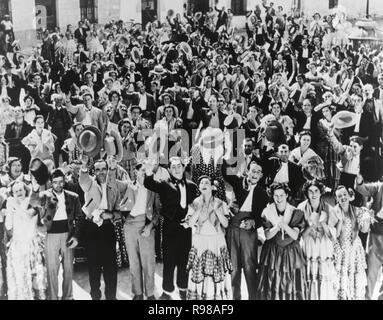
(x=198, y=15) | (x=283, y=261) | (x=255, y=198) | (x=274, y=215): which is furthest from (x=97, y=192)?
(x=198, y=15)

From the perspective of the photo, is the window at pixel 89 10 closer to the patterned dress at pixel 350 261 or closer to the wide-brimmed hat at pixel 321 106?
the wide-brimmed hat at pixel 321 106

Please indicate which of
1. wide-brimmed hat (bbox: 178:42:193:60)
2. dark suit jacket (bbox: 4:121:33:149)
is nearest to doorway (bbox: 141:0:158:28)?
wide-brimmed hat (bbox: 178:42:193:60)

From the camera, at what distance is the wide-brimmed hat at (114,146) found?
17.8 feet

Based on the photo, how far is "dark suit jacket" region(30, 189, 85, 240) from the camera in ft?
17.7

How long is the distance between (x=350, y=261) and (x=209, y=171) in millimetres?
1888

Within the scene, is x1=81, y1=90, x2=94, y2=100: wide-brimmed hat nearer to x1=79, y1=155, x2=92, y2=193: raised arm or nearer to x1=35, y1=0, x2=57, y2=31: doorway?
x1=79, y1=155, x2=92, y2=193: raised arm

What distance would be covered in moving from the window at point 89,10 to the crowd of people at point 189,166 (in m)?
0.10

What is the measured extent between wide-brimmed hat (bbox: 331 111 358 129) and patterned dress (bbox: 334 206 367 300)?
926 millimetres

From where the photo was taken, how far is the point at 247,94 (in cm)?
559

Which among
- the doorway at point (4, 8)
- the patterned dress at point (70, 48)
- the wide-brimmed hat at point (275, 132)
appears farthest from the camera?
the patterned dress at point (70, 48)

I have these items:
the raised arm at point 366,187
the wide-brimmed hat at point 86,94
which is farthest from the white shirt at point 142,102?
the raised arm at point 366,187
